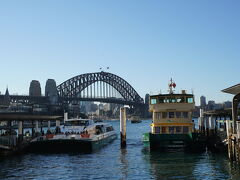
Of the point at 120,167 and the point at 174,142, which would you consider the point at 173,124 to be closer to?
the point at 174,142

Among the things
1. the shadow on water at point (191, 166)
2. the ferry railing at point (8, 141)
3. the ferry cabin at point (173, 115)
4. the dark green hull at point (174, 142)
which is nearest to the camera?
the shadow on water at point (191, 166)

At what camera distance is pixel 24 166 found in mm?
30812

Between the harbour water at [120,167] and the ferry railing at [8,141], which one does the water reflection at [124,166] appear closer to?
the harbour water at [120,167]

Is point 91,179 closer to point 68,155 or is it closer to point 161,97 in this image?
point 68,155

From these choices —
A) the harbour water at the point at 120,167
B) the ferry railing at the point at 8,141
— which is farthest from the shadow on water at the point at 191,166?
the ferry railing at the point at 8,141

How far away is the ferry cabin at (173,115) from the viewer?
38.3 m

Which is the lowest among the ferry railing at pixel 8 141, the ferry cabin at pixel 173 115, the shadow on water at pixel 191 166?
the shadow on water at pixel 191 166

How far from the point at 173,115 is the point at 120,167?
1137 cm

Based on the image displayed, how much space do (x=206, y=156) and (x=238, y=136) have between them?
8.86m

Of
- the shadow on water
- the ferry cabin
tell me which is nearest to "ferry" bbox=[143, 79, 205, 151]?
the ferry cabin

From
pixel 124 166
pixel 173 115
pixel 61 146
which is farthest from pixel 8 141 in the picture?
pixel 173 115

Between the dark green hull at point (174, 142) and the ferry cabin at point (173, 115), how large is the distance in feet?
5.55

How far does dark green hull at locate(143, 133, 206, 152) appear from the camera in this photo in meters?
36.4

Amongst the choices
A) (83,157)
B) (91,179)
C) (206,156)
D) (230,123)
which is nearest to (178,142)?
(206,156)
